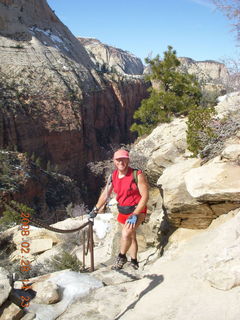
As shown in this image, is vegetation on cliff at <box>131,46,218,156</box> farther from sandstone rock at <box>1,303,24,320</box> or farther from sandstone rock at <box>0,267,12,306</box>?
sandstone rock at <box>1,303,24,320</box>

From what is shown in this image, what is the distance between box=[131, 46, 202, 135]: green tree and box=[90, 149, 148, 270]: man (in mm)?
9207

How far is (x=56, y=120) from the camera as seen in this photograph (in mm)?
32969

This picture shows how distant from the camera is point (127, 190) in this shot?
386 centimetres

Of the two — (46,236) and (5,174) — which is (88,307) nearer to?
(46,236)

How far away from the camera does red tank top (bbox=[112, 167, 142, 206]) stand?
3842 mm

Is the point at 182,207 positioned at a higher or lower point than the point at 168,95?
lower

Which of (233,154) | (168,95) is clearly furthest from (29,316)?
(168,95)

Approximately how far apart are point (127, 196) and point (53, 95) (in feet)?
109

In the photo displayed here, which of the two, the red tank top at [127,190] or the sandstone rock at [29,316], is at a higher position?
the red tank top at [127,190]

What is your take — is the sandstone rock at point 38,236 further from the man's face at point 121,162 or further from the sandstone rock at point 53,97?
→ the sandstone rock at point 53,97

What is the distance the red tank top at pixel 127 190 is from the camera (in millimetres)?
3842

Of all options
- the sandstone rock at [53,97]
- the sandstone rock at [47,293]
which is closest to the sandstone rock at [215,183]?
the sandstone rock at [47,293]

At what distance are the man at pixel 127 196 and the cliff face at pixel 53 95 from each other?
25708 millimetres

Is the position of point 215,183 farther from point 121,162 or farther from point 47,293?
point 47,293
